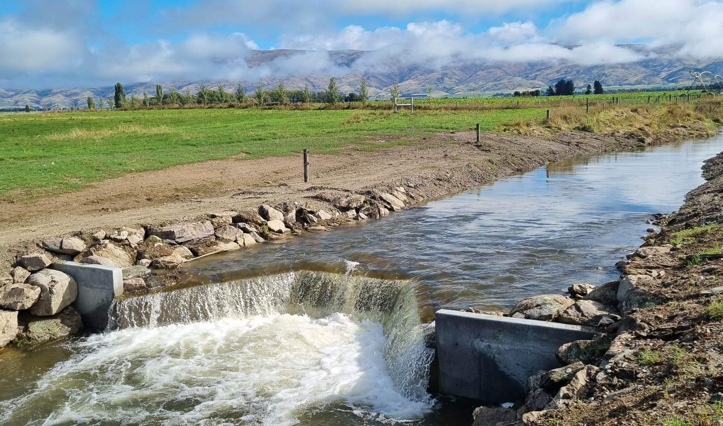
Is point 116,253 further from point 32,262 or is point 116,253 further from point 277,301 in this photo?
point 277,301

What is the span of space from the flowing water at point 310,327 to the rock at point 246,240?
424 millimetres

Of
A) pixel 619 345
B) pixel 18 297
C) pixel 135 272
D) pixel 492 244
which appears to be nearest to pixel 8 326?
pixel 18 297

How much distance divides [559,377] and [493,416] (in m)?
1.00

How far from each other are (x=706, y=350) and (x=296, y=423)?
5442 mm

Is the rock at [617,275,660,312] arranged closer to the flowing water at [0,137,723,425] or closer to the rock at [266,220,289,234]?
the flowing water at [0,137,723,425]

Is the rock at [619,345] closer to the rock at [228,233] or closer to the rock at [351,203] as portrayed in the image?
the rock at [228,233]

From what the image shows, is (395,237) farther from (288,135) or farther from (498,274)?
(288,135)

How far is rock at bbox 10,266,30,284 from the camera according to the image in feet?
43.5

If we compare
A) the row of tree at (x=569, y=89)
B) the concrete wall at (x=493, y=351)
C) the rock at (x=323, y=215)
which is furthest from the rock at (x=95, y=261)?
the row of tree at (x=569, y=89)

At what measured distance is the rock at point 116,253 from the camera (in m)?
14.6

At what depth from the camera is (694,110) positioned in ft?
195

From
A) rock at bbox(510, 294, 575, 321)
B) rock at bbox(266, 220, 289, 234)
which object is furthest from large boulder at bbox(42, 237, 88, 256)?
rock at bbox(510, 294, 575, 321)

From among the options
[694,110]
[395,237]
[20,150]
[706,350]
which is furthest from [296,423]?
[694,110]

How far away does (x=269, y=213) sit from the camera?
59.3 feet
